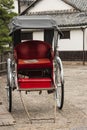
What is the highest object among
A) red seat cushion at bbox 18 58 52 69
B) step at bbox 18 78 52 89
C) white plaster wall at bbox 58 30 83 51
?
red seat cushion at bbox 18 58 52 69

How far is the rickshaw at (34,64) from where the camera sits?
974cm

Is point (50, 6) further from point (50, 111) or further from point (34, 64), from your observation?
point (50, 111)

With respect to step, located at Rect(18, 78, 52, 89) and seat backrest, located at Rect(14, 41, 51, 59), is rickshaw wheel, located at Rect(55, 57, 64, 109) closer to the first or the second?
step, located at Rect(18, 78, 52, 89)

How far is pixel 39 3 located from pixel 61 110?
95.6ft

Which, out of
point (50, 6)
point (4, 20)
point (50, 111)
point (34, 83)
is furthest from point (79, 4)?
point (34, 83)

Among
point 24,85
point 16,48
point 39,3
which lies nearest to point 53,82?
point 24,85

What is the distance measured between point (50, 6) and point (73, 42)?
5.28m

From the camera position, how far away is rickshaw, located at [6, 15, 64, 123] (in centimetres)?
974

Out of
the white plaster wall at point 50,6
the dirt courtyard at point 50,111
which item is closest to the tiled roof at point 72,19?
the white plaster wall at point 50,6

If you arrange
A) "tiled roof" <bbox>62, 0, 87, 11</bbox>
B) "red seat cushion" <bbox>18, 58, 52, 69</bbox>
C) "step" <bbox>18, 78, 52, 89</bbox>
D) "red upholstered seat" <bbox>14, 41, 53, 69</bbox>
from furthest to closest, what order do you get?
"tiled roof" <bbox>62, 0, 87, 11</bbox>
"red upholstered seat" <bbox>14, 41, 53, 69</bbox>
"red seat cushion" <bbox>18, 58, 52, 69</bbox>
"step" <bbox>18, 78, 52, 89</bbox>

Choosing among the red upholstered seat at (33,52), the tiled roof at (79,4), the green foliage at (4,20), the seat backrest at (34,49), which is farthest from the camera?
the tiled roof at (79,4)

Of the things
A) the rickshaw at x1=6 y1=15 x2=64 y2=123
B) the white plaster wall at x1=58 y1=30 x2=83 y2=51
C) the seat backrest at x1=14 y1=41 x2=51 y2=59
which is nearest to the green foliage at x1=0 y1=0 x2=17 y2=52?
the rickshaw at x1=6 y1=15 x2=64 y2=123

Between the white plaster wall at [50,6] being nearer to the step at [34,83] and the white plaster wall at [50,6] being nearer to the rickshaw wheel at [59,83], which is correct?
the rickshaw wheel at [59,83]

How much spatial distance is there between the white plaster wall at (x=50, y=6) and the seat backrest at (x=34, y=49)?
26.4 m
